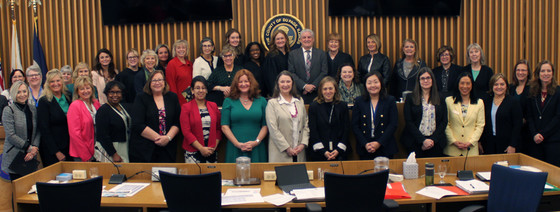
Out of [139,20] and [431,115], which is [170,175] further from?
[139,20]

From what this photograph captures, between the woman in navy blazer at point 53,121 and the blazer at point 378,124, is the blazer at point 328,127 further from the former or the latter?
the woman in navy blazer at point 53,121

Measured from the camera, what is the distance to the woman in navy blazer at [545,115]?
5090 millimetres

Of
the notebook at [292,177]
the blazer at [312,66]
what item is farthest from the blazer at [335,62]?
the notebook at [292,177]

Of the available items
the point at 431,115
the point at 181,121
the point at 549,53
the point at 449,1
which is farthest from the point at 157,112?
the point at 549,53

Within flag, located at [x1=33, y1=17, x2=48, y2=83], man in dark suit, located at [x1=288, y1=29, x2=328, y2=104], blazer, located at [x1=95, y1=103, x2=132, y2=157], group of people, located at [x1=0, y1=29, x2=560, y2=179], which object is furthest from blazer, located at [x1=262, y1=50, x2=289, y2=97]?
flag, located at [x1=33, y1=17, x2=48, y2=83]

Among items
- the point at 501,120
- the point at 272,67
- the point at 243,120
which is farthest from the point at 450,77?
the point at 243,120

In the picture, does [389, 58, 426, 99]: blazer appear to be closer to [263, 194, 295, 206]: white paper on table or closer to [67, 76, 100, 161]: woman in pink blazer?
[263, 194, 295, 206]: white paper on table

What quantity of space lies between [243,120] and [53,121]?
6.00ft

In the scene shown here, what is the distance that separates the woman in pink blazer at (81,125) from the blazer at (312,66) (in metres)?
2.23

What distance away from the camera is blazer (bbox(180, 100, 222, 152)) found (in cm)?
479

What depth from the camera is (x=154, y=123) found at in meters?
→ 4.75

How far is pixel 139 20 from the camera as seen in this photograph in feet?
23.8

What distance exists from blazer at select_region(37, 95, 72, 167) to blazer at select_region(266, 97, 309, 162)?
1982 mm

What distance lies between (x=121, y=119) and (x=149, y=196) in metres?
1.36
